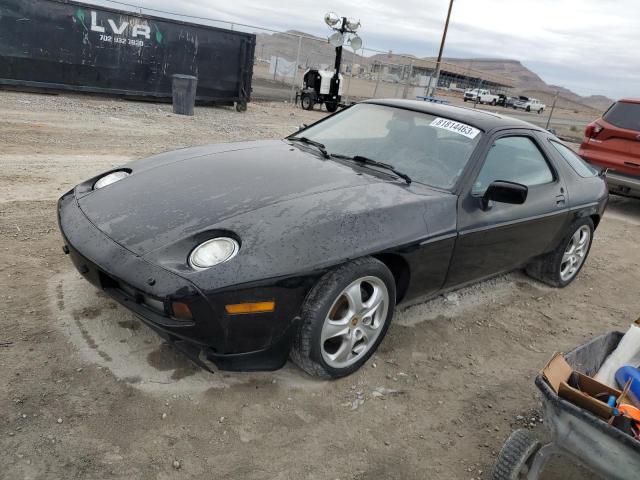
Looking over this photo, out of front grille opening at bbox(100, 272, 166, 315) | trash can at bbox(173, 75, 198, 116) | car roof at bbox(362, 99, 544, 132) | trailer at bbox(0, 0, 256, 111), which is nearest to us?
front grille opening at bbox(100, 272, 166, 315)

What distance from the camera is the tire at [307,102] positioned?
659 inches

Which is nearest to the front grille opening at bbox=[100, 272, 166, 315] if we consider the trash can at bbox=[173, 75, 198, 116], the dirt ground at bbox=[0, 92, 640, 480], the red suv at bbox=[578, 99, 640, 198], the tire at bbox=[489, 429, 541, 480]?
the dirt ground at bbox=[0, 92, 640, 480]

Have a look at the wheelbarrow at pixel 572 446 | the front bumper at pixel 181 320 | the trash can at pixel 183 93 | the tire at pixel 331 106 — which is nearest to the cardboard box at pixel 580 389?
the wheelbarrow at pixel 572 446

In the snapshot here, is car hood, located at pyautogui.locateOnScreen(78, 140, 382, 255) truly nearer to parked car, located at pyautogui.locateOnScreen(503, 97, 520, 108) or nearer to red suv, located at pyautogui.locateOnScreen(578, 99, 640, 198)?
red suv, located at pyautogui.locateOnScreen(578, 99, 640, 198)

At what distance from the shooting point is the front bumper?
7.50ft

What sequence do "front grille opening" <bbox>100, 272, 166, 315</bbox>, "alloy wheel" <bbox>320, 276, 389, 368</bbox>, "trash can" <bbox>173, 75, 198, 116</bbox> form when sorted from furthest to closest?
1. "trash can" <bbox>173, 75, 198, 116</bbox>
2. "alloy wheel" <bbox>320, 276, 389, 368</bbox>
3. "front grille opening" <bbox>100, 272, 166, 315</bbox>

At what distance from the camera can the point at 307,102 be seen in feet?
55.8

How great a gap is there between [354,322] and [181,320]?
3.09ft

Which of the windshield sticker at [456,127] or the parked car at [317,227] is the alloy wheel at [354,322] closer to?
the parked car at [317,227]

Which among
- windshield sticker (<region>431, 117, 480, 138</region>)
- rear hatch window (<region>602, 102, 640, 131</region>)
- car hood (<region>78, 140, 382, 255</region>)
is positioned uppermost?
rear hatch window (<region>602, 102, 640, 131</region>)

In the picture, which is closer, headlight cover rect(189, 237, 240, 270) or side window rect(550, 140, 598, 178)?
headlight cover rect(189, 237, 240, 270)

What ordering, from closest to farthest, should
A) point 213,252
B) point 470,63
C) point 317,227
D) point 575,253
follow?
point 213,252, point 317,227, point 575,253, point 470,63

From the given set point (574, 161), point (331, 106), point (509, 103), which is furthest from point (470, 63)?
point (574, 161)

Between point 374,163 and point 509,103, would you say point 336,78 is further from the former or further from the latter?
point 509,103
